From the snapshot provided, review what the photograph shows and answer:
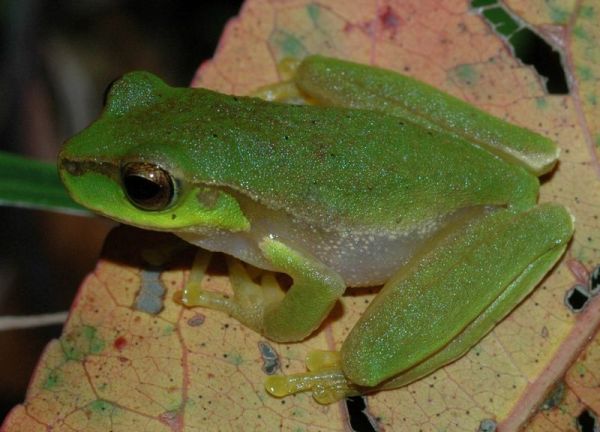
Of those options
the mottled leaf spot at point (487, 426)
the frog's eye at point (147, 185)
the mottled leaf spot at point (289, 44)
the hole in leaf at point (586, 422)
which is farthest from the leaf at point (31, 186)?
the hole in leaf at point (586, 422)

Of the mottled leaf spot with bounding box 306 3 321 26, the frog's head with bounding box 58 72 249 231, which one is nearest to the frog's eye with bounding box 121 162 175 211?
the frog's head with bounding box 58 72 249 231

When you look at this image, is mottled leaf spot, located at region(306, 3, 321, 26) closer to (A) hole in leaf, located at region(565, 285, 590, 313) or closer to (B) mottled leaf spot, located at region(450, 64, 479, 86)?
(B) mottled leaf spot, located at region(450, 64, 479, 86)

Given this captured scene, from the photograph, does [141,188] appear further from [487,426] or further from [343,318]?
[487,426]

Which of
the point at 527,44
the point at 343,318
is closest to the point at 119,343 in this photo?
the point at 343,318

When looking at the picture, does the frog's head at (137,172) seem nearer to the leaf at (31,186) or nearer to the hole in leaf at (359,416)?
the leaf at (31,186)

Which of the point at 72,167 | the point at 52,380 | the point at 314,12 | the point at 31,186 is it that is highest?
the point at 314,12

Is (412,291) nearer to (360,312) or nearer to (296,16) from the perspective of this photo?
(360,312)
